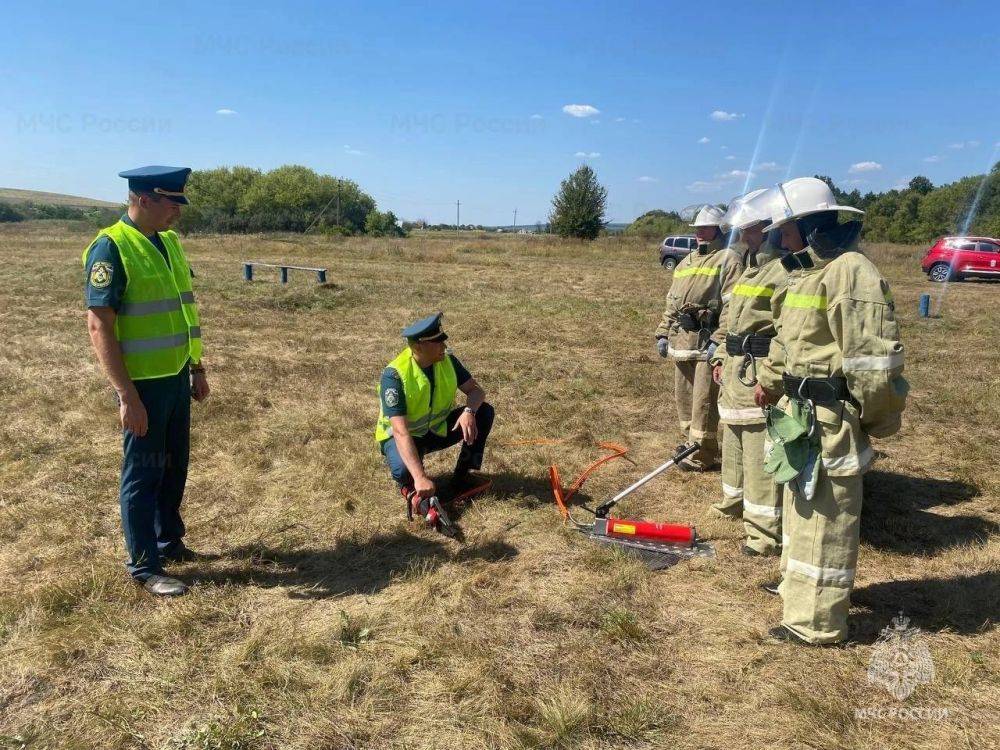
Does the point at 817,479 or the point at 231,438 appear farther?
the point at 231,438

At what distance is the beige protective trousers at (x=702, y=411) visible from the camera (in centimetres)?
479

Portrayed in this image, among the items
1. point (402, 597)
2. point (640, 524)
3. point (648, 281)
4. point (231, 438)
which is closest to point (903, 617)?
point (640, 524)

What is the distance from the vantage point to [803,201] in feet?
9.03

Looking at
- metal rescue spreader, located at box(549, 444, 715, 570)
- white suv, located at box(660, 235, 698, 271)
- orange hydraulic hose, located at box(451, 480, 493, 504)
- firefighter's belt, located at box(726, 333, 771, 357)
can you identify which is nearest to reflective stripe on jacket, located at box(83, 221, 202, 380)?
orange hydraulic hose, located at box(451, 480, 493, 504)

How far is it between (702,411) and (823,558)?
220 centimetres

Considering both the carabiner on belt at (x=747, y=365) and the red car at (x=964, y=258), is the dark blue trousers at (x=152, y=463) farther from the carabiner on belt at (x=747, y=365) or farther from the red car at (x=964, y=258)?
the red car at (x=964, y=258)

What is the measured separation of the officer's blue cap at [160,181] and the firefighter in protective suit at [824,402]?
2883 millimetres

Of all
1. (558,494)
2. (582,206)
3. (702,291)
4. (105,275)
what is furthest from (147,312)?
(582,206)

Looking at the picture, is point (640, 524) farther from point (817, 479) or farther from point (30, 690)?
point (30, 690)

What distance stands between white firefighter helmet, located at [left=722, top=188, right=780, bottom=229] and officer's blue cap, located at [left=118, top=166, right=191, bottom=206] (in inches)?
113

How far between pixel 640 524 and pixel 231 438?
3700 millimetres

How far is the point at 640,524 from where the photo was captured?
150 inches

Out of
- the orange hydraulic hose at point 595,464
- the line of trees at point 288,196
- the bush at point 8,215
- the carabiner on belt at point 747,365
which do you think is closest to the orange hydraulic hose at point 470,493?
the orange hydraulic hose at point 595,464

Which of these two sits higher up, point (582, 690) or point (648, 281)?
point (648, 281)
